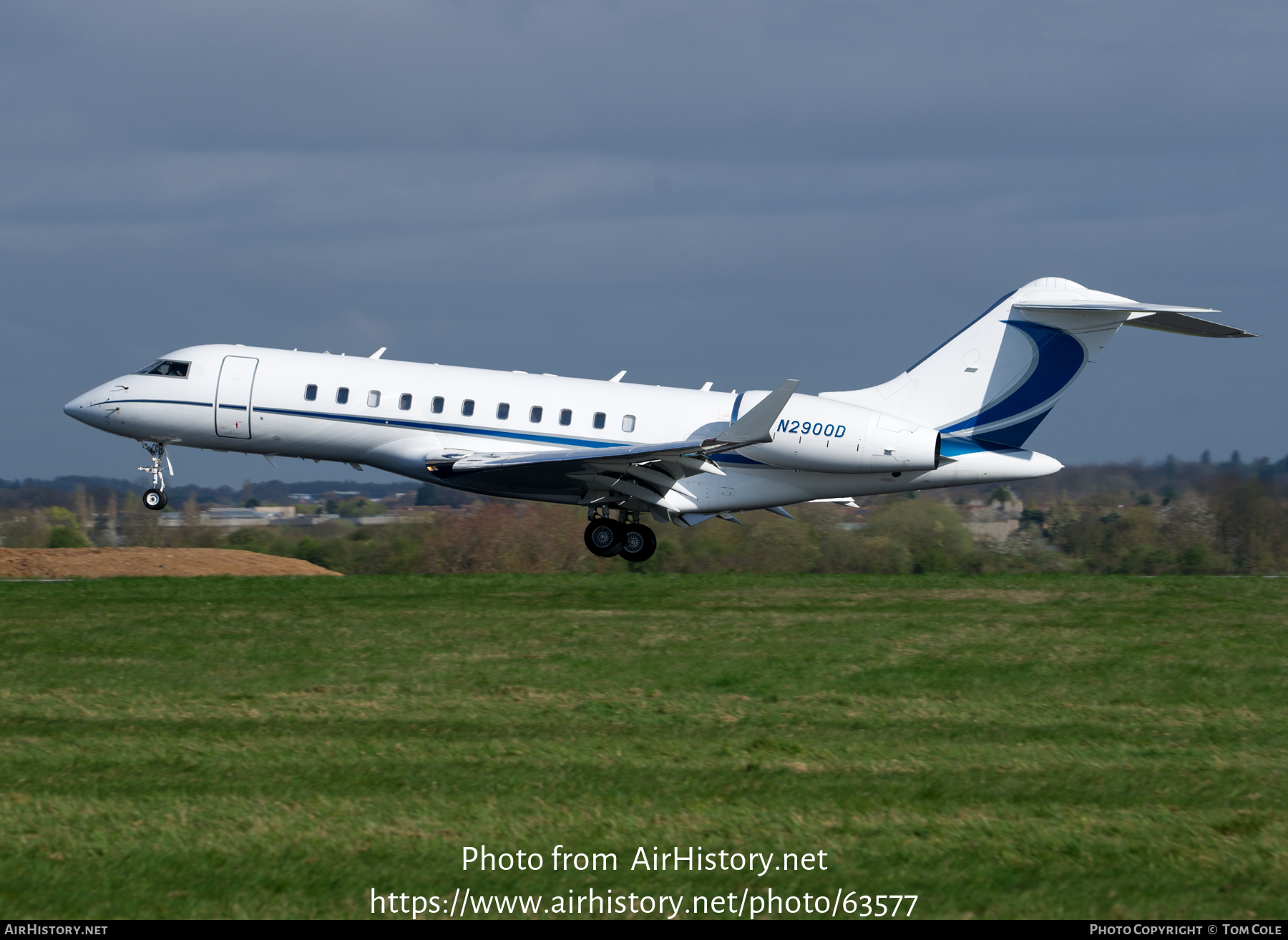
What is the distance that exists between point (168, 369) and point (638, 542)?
28.2ft

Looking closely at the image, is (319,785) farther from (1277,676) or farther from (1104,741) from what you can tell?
(1277,676)

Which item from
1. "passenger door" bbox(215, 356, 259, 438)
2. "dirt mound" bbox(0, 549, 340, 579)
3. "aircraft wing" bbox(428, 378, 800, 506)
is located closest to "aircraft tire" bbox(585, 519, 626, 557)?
"aircraft wing" bbox(428, 378, 800, 506)

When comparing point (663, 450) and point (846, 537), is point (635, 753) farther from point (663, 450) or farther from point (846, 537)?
point (846, 537)

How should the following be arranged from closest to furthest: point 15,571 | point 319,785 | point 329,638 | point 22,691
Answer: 1. point 319,785
2. point 22,691
3. point 329,638
4. point 15,571

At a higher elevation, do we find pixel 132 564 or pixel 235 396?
pixel 235 396

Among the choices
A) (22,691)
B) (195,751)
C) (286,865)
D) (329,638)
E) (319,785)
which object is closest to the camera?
(286,865)

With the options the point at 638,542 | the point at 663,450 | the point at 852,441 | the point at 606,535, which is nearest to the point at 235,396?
the point at 606,535

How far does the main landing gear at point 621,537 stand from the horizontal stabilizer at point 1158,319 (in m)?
7.18

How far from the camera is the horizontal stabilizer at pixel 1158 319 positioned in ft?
61.2

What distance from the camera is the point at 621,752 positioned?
926cm

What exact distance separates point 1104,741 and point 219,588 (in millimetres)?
12938

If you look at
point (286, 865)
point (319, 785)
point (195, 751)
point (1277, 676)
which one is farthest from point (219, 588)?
point (1277, 676)

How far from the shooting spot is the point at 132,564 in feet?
76.9

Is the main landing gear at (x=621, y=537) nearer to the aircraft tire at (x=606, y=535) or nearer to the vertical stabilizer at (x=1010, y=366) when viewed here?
the aircraft tire at (x=606, y=535)
